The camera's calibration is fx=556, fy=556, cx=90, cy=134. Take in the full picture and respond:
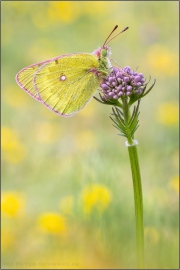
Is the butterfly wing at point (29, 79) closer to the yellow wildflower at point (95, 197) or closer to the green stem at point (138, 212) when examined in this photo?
the yellow wildflower at point (95, 197)

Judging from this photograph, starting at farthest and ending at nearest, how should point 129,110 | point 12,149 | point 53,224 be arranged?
point 12,149, point 53,224, point 129,110

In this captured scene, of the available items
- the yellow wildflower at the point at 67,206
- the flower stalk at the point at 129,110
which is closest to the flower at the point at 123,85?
the flower stalk at the point at 129,110

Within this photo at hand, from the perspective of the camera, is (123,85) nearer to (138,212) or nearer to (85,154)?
(138,212)

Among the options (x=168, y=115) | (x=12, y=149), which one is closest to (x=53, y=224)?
(x=12, y=149)

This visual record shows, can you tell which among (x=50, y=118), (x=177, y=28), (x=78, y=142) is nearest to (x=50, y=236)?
(x=78, y=142)

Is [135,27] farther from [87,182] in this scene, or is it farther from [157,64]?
[87,182]
